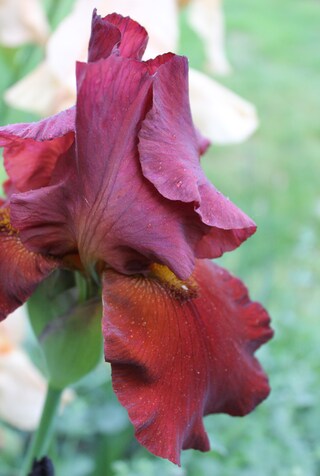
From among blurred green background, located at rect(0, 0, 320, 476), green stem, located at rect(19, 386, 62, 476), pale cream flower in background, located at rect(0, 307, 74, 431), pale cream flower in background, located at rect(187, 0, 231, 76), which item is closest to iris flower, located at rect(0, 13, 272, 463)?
green stem, located at rect(19, 386, 62, 476)

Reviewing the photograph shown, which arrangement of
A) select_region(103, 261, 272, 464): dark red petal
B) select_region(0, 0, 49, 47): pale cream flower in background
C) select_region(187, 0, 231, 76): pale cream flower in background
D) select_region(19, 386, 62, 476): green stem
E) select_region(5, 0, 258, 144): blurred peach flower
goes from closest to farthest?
1. select_region(103, 261, 272, 464): dark red petal
2. select_region(19, 386, 62, 476): green stem
3. select_region(5, 0, 258, 144): blurred peach flower
4. select_region(0, 0, 49, 47): pale cream flower in background
5. select_region(187, 0, 231, 76): pale cream flower in background

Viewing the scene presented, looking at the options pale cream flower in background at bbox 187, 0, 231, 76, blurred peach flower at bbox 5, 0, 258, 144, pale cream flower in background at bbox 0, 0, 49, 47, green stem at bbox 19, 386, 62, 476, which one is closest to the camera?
green stem at bbox 19, 386, 62, 476

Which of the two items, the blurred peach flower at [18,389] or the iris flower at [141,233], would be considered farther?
the blurred peach flower at [18,389]

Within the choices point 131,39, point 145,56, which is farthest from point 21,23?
point 131,39

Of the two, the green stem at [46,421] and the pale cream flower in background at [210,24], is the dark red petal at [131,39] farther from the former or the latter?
the pale cream flower in background at [210,24]

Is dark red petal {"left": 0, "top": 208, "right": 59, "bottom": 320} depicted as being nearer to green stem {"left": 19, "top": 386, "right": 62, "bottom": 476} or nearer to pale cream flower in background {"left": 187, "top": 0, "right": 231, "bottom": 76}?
green stem {"left": 19, "top": 386, "right": 62, "bottom": 476}

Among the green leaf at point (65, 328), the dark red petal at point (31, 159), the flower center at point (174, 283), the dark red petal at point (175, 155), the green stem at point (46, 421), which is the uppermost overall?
the dark red petal at point (175, 155)

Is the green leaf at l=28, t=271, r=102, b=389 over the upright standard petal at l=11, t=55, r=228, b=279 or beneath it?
beneath

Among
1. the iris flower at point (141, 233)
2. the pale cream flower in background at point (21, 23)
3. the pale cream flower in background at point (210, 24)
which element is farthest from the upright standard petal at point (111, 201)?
the pale cream flower in background at point (210, 24)
